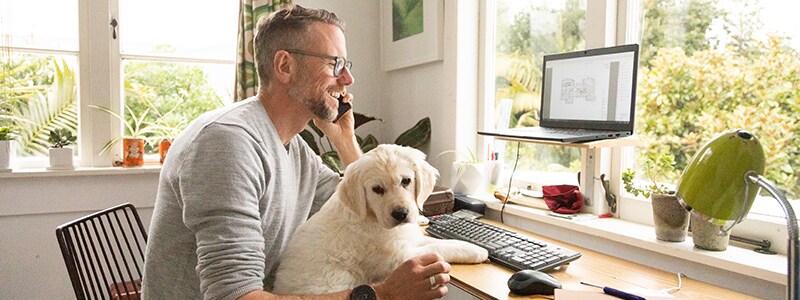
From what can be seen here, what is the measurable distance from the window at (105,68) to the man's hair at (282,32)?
1.68m

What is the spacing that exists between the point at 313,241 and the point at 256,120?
33 centimetres

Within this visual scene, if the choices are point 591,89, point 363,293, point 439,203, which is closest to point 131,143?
point 439,203

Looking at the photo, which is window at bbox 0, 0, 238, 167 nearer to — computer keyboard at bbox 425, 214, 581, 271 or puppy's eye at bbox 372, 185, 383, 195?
computer keyboard at bbox 425, 214, 581, 271

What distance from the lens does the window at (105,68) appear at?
101 inches

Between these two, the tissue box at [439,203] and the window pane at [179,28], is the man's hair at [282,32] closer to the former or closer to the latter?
the tissue box at [439,203]

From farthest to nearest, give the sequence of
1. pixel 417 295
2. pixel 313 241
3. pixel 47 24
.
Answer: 1. pixel 47 24
2. pixel 313 241
3. pixel 417 295

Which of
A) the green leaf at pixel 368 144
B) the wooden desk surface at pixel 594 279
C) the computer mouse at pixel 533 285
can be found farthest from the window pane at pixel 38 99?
the computer mouse at pixel 533 285

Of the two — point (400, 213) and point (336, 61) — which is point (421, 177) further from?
point (336, 61)

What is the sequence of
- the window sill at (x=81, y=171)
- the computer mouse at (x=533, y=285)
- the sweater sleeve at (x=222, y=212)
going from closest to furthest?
1. the sweater sleeve at (x=222, y=212)
2. the computer mouse at (x=533, y=285)
3. the window sill at (x=81, y=171)

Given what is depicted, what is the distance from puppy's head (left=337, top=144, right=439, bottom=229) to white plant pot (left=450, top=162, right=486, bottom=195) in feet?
3.11

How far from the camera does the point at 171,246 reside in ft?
3.88

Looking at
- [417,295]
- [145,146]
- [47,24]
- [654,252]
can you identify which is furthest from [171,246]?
[47,24]

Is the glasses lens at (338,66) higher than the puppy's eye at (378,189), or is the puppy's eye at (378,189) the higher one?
the glasses lens at (338,66)

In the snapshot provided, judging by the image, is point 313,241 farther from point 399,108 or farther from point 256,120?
point 399,108
